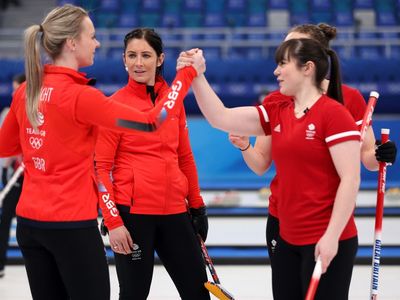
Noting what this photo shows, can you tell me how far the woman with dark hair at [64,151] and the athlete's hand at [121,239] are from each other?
0.47 m

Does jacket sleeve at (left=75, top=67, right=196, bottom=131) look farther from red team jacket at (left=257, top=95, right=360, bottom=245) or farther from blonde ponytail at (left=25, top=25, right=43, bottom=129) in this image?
red team jacket at (left=257, top=95, right=360, bottom=245)

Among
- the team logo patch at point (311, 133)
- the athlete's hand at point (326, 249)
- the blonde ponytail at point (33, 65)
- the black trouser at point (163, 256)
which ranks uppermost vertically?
the blonde ponytail at point (33, 65)

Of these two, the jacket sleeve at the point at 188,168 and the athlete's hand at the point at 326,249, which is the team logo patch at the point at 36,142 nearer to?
the jacket sleeve at the point at 188,168

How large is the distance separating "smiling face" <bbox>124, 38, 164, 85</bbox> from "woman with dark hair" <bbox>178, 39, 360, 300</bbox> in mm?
529

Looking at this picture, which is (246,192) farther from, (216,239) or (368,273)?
(368,273)

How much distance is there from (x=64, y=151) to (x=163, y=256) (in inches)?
37.2

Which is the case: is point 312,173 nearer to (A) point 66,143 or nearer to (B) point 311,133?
(B) point 311,133

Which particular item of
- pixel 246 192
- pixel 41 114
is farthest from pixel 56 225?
pixel 246 192

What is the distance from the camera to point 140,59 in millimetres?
3104

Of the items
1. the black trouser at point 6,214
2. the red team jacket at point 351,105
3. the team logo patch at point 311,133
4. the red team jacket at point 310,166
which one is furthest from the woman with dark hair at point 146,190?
the black trouser at point 6,214

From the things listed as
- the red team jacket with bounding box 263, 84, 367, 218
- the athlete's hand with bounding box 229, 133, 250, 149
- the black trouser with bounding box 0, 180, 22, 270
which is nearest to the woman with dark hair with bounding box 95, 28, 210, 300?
the athlete's hand with bounding box 229, 133, 250, 149

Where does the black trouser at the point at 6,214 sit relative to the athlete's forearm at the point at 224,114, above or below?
below

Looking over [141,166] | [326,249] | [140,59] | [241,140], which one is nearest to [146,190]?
[141,166]

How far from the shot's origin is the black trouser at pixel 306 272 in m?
2.43
